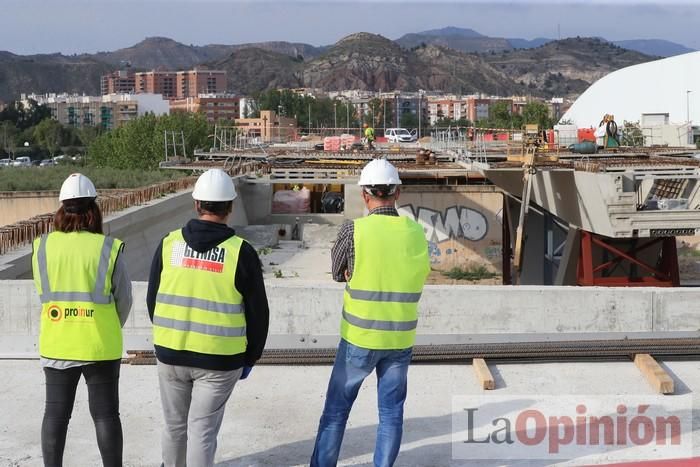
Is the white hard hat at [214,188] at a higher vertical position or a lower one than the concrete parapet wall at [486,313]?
higher

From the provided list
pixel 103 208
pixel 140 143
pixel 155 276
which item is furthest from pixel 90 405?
pixel 140 143

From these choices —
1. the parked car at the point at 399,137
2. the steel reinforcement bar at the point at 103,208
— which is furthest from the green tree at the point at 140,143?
the steel reinforcement bar at the point at 103,208

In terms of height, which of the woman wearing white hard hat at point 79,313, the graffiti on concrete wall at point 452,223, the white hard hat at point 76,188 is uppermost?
the white hard hat at point 76,188

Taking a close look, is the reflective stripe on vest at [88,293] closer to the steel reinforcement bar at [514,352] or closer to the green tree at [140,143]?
the steel reinforcement bar at [514,352]

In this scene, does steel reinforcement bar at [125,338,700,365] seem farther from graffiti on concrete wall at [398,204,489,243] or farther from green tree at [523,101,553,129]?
green tree at [523,101,553,129]

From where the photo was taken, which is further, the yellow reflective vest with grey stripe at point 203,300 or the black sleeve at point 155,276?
the black sleeve at point 155,276

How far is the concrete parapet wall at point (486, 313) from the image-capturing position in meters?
8.97

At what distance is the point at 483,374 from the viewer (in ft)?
26.7

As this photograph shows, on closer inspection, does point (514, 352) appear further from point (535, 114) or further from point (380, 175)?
point (535, 114)

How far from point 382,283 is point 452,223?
33830 millimetres

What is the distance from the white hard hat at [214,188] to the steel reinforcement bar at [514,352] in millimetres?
3485

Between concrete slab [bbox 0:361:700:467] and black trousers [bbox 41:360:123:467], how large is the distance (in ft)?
2.39

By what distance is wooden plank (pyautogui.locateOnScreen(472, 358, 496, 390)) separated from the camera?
26.1ft

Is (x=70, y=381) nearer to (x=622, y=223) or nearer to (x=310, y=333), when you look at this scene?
(x=310, y=333)
